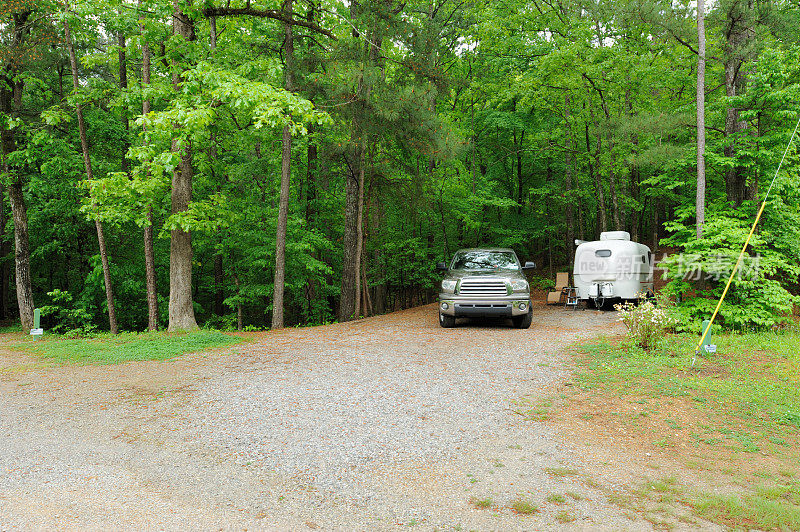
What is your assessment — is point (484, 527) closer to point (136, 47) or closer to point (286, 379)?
point (286, 379)

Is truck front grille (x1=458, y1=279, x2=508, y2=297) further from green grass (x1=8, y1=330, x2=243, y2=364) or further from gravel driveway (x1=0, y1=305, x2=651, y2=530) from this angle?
green grass (x1=8, y1=330, x2=243, y2=364)

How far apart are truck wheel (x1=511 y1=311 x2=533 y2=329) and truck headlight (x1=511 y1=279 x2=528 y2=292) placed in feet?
2.38

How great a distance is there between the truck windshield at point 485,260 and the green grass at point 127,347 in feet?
18.3

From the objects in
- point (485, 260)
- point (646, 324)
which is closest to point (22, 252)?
point (485, 260)

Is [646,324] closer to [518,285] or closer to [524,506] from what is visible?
[518,285]

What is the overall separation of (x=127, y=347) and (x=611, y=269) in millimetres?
12925

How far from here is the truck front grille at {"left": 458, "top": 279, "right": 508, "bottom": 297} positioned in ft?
36.0

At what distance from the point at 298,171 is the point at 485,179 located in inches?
357

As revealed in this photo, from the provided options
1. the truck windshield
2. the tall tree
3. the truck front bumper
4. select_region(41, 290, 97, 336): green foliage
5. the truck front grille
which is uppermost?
the tall tree

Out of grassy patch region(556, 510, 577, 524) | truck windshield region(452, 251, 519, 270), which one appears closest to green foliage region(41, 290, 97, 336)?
truck windshield region(452, 251, 519, 270)

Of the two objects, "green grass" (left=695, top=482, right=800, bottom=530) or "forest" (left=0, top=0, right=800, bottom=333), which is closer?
"green grass" (left=695, top=482, right=800, bottom=530)

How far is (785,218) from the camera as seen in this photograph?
31.5 feet

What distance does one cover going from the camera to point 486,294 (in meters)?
11.0

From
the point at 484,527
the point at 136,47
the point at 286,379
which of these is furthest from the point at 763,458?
the point at 136,47
